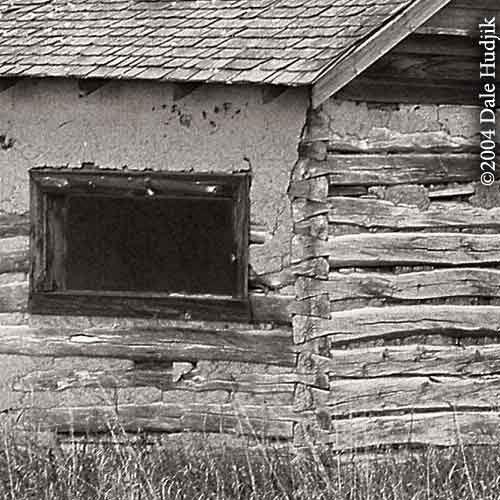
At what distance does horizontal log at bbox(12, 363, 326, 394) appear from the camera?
38.7 feet

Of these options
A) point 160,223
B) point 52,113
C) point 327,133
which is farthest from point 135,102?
point 160,223

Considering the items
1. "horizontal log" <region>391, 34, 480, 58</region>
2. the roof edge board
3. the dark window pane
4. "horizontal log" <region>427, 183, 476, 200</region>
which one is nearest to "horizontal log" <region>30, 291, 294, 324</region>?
"horizontal log" <region>427, 183, 476, 200</region>

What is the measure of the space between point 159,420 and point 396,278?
184 centimetres

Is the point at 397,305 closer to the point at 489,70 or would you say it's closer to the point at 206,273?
the point at 489,70

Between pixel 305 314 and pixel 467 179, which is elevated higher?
pixel 467 179

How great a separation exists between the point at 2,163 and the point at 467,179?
124 inches

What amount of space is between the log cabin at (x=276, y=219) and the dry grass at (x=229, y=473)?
5.9 inches

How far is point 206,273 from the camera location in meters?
15.6

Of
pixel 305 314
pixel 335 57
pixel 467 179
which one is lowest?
pixel 305 314

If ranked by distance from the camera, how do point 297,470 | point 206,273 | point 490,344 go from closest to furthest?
point 297,470 → point 490,344 → point 206,273

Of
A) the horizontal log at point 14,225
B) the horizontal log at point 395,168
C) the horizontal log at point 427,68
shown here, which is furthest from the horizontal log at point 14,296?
the horizontal log at point 427,68

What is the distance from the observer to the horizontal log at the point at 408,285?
1162 cm

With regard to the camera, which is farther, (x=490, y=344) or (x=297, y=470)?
(x=490, y=344)

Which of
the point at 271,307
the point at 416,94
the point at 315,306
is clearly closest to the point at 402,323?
the point at 315,306
